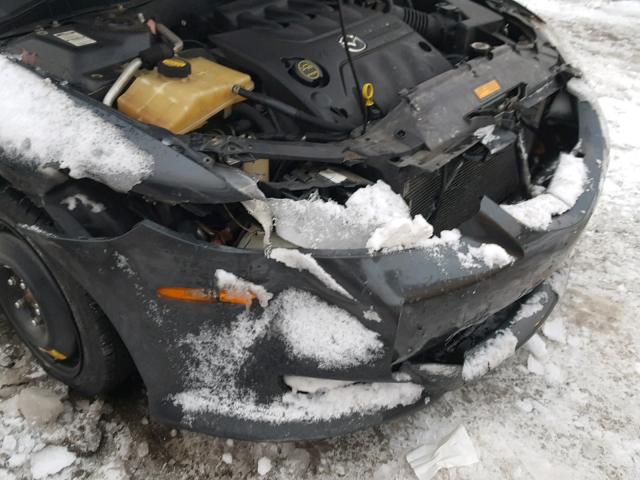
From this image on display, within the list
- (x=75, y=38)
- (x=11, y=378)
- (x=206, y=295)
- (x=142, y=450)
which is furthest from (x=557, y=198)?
(x=11, y=378)

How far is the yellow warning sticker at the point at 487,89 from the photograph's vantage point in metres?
2.43

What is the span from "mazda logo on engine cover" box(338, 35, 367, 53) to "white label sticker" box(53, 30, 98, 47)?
41.4 inches

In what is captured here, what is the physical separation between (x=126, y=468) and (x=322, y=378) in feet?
2.90

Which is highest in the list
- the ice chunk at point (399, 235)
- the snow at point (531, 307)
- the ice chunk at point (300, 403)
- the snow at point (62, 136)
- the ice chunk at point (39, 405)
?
the snow at point (62, 136)

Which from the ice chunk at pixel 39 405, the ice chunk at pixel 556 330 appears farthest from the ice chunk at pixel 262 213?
the ice chunk at pixel 556 330

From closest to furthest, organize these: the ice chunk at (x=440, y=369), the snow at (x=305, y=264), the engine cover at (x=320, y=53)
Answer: the snow at (x=305, y=264), the ice chunk at (x=440, y=369), the engine cover at (x=320, y=53)

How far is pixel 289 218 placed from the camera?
176 cm

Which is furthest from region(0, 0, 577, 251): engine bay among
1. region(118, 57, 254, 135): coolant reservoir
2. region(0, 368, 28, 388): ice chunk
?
region(0, 368, 28, 388): ice chunk

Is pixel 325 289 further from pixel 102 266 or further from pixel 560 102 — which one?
pixel 560 102

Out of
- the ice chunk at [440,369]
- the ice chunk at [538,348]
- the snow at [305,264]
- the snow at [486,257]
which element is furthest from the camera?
the ice chunk at [538,348]

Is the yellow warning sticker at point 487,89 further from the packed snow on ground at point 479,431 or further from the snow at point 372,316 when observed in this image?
the snow at point 372,316

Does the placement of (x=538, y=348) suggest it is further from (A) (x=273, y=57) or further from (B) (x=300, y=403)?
(A) (x=273, y=57)

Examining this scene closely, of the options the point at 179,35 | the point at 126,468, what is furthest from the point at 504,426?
the point at 179,35

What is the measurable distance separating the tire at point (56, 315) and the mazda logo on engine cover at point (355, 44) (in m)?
1.43
